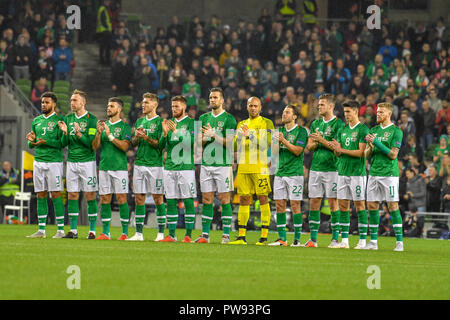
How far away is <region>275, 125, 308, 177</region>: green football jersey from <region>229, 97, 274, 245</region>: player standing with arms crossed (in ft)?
1.20

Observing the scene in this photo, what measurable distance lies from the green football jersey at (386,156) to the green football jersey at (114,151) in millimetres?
4235

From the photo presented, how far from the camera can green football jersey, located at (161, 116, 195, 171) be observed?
14578 millimetres

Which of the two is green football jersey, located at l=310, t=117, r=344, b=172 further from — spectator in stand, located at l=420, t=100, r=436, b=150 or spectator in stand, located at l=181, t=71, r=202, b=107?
spectator in stand, located at l=181, t=71, r=202, b=107

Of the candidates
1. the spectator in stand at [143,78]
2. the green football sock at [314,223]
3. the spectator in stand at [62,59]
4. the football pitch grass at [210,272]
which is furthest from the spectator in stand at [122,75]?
the football pitch grass at [210,272]

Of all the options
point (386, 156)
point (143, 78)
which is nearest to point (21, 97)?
point (143, 78)

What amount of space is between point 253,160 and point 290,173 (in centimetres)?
71

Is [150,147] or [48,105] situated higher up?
[48,105]

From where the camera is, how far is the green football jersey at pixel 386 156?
46.9 ft

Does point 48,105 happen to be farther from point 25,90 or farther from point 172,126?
point 25,90

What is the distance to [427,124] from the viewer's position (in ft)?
83.4

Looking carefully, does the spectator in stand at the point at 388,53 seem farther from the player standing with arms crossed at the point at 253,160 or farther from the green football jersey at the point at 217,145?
the green football jersey at the point at 217,145

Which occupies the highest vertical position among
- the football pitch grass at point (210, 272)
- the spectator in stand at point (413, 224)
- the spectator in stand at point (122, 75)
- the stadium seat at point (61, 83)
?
the spectator in stand at point (122, 75)
